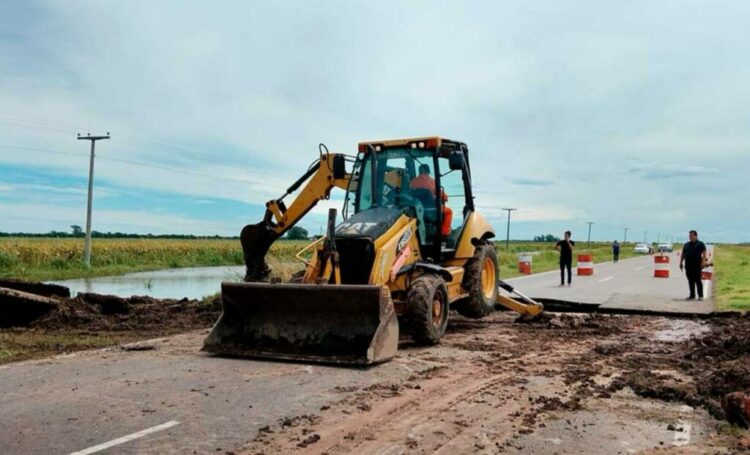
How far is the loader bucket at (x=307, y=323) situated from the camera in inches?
323

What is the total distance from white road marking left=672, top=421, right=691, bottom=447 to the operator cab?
16.7ft

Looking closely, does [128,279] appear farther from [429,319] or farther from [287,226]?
[429,319]

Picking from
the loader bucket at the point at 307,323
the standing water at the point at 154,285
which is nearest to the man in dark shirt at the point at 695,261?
the loader bucket at the point at 307,323

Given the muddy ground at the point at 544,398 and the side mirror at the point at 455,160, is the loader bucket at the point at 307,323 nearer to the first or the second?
the muddy ground at the point at 544,398

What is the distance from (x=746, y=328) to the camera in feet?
36.5

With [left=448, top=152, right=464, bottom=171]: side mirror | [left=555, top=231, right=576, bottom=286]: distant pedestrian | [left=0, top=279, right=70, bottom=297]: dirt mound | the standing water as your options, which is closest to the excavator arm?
[left=448, top=152, right=464, bottom=171]: side mirror

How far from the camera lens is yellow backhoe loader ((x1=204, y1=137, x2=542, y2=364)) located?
332 inches

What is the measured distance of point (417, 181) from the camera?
10477 millimetres

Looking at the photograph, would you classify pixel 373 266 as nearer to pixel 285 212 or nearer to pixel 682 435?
pixel 285 212

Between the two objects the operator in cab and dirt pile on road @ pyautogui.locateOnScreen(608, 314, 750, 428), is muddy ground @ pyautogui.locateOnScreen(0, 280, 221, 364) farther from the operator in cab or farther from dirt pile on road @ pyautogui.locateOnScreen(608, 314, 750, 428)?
dirt pile on road @ pyautogui.locateOnScreen(608, 314, 750, 428)

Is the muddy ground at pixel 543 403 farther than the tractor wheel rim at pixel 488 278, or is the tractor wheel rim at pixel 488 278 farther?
the tractor wheel rim at pixel 488 278

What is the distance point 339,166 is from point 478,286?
115 inches

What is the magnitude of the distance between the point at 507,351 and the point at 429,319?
1.25m

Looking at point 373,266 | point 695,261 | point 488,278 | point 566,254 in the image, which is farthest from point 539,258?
point 373,266
